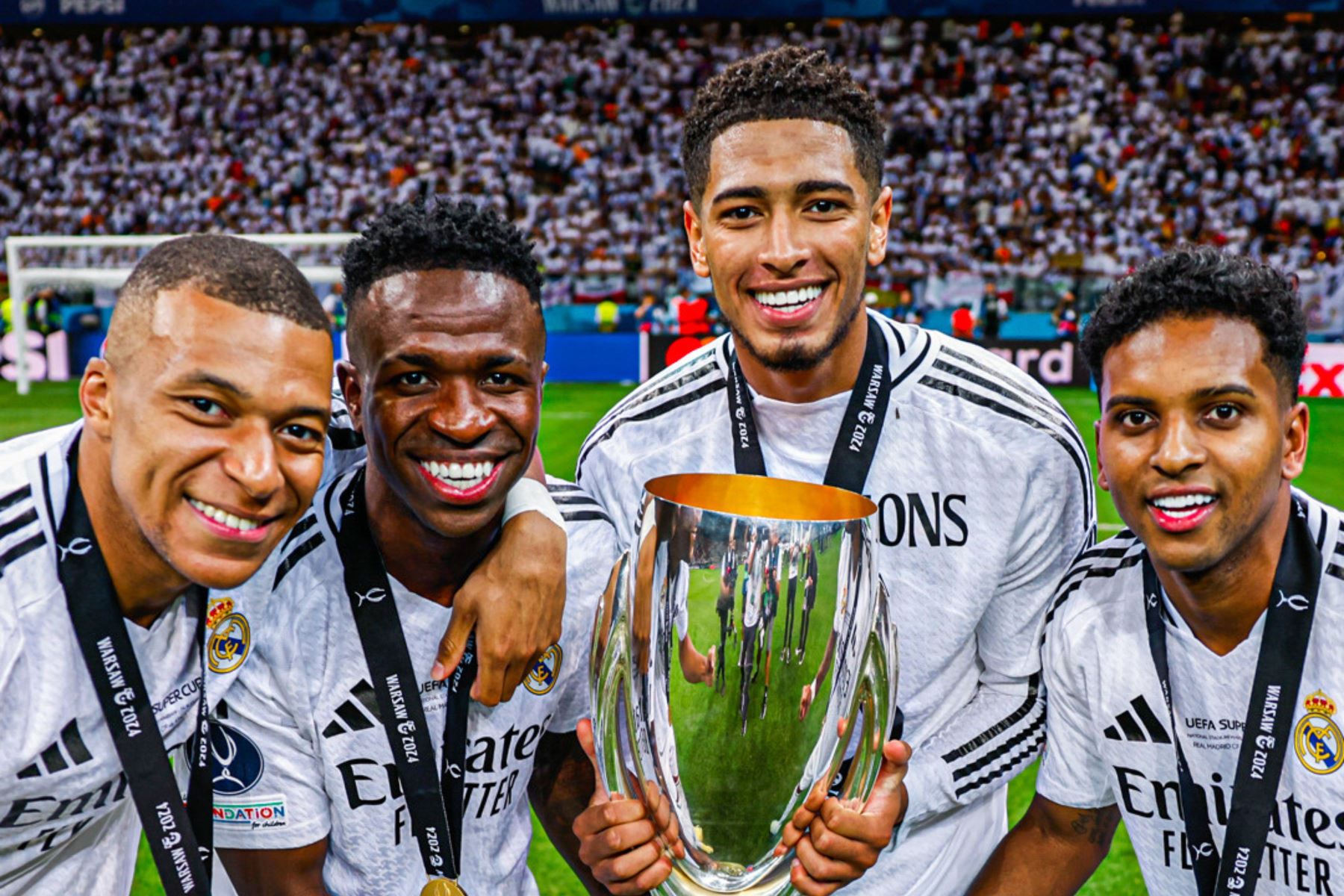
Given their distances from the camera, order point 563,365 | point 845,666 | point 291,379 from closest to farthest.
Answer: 1. point 845,666
2. point 291,379
3. point 563,365

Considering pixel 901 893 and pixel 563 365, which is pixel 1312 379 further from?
pixel 901 893

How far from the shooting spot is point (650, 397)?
8.31 ft

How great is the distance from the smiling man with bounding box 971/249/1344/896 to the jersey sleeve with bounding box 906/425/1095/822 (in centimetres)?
11

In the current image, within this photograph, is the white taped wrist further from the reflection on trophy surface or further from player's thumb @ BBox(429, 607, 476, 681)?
the reflection on trophy surface

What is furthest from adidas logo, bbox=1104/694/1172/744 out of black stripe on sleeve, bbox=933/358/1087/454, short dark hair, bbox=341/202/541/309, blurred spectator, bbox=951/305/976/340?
blurred spectator, bbox=951/305/976/340

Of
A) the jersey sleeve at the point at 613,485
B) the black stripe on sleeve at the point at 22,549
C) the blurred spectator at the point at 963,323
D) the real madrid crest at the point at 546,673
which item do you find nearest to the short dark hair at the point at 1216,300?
the jersey sleeve at the point at 613,485

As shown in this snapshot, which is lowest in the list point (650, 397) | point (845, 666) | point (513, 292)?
point (845, 666)

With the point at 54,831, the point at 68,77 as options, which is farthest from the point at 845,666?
the point at 68,77

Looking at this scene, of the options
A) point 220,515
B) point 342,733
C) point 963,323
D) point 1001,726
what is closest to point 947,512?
point 1001,726

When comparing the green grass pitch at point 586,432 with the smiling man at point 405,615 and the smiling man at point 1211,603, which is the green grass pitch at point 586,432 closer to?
the smiling man at point 405,615

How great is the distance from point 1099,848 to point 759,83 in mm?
1692

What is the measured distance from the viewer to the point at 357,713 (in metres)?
2.16

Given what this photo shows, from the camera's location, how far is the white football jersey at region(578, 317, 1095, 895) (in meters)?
2.33

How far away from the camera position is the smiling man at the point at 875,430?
2.21 metres
